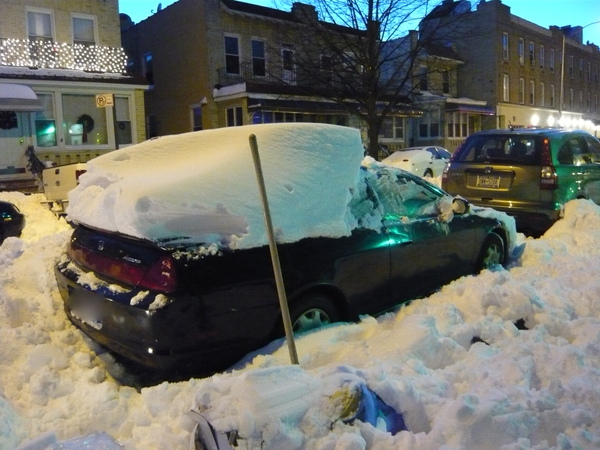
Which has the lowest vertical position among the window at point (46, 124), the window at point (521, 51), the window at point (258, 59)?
the window at point (46, 124)

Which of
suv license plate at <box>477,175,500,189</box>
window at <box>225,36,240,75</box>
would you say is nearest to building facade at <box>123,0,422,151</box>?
window at <box>225,36,240,75</box>

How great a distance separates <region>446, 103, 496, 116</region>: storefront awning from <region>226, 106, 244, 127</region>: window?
1446 centimetres

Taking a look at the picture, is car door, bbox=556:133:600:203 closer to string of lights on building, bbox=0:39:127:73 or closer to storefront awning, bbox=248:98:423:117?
storefront awning, bbox=248:98:423:117

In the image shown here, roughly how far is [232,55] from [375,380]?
23697 millimetres

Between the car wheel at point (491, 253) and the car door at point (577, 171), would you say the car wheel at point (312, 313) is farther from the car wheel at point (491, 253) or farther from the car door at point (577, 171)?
the car door at point (577, 171)

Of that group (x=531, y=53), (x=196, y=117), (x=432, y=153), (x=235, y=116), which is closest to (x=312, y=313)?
(x=432, y=153)

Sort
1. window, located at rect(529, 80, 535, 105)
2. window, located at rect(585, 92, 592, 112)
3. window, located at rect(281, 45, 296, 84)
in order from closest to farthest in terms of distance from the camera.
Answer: window, located at rect(281, 45, 296, 84) → window, located at rect(529, 80, 535, 105) → window, located at rect(585, 92, 592, 112)

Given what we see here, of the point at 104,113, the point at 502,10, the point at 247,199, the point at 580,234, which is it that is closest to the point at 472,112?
the point at 502,10

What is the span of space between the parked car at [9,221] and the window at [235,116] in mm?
15448

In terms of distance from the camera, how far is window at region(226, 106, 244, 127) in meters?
24.0

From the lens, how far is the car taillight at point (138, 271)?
3.52 meters

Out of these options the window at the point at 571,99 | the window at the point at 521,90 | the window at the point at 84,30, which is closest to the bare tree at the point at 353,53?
the window at the point at 84,30

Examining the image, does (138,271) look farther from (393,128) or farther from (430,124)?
(430,124)

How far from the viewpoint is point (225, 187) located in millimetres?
3830
